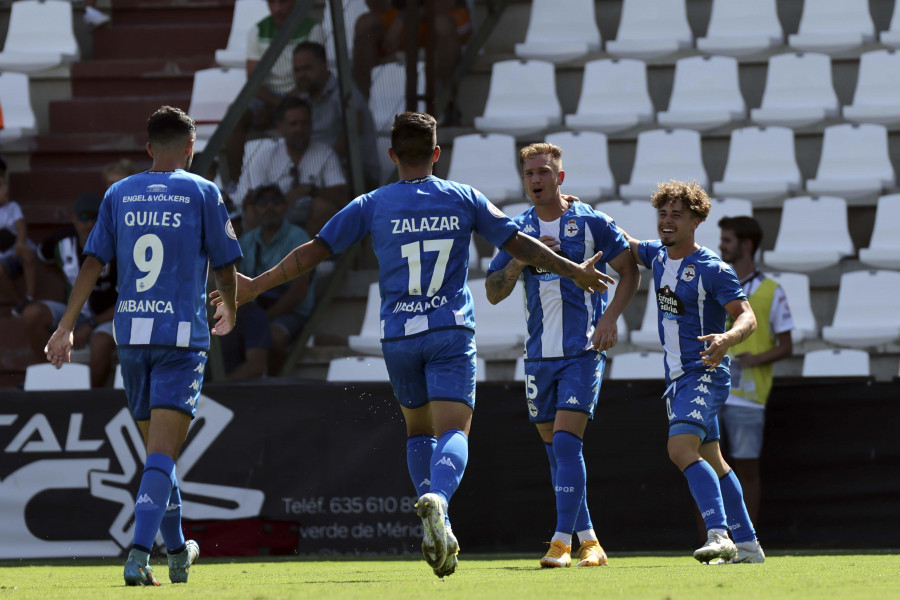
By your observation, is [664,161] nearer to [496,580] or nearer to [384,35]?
[384,35]

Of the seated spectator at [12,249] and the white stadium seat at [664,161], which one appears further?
the white stadium seat at [664,161]

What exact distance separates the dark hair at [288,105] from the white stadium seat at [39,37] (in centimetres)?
473

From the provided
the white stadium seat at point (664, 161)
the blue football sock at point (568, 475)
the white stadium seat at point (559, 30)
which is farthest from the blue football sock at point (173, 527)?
the white stadium seat at point (559, 30)

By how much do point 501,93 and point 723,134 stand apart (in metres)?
2.11

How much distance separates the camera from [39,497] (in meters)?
8.55

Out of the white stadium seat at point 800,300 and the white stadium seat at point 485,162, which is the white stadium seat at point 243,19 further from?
the white stadium seat at point 800,300

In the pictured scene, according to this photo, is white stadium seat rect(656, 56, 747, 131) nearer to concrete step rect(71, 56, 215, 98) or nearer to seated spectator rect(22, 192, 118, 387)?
concrete step rect(71, 56, 215, 98)

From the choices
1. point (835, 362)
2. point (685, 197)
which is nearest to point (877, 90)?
point (835, 362)

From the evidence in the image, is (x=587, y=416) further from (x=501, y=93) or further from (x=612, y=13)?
(x=612, y=13)

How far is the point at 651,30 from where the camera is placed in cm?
1264

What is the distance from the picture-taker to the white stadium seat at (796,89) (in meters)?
11.7

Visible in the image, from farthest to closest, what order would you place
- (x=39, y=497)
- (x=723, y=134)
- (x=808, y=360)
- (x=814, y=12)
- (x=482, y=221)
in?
(x=814, y=12) → (x=723, y=134) → (x=808, y=360) → (x=39, y=497) → (x=482, y=221)

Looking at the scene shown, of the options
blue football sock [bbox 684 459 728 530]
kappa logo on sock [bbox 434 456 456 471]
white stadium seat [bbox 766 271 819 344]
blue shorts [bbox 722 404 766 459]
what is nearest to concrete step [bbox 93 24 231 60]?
white stadium seat [bbox 766 271 819 344]

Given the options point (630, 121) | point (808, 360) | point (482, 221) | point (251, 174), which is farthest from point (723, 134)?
point (482, 221)
